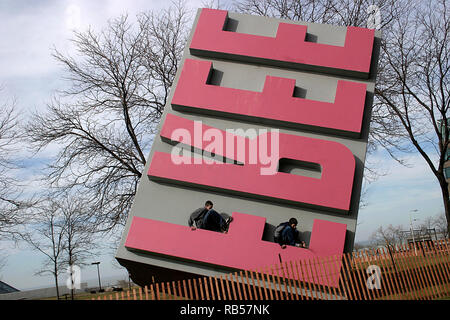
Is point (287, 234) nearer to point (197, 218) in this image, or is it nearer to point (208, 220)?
point (208, 220)

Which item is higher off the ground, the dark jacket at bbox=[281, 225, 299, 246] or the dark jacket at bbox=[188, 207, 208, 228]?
the dark jacket at bbox=[188, 207, 208, 228]

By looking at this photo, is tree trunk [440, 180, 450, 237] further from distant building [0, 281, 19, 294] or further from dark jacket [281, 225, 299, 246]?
distant building [0, 281, 19, 294]

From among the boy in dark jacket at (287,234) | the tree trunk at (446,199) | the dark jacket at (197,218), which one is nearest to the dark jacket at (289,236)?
the boy in dark jacket at (287,234)

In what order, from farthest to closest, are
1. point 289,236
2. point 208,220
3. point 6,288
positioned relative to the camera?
point 6,288 < point 208,220 < point 289,236

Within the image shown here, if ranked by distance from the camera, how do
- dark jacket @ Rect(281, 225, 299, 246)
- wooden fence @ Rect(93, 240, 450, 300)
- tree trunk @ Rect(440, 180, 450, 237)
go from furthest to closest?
tree trunk @ Rect(440, 180, 450, 237) → dark jacket @ Rect(281, 225, 299, 246) → wooden fence @ Rect(93, 240, 450, 300)

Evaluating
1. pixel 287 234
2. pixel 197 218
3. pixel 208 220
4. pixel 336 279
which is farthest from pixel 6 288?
pixel 336 279

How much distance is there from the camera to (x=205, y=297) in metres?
10.0

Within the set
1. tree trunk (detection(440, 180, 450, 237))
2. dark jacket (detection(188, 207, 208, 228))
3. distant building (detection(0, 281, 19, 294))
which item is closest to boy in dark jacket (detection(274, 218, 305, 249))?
dark jacket (detection(188, 207, 208, 228))

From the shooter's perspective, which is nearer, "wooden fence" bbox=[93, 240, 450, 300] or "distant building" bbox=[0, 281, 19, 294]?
"wooden fence" bbox=[93, 240, 450, 300]

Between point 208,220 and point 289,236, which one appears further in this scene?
point 208,220
